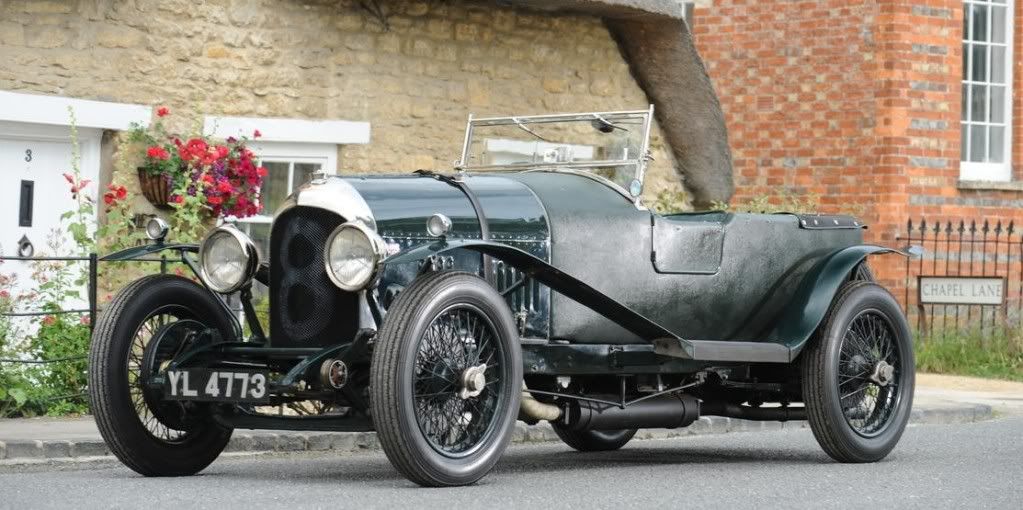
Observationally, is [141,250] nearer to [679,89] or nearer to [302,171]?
[302,171]

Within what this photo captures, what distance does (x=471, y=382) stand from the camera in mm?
6234

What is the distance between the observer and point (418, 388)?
6270 mm

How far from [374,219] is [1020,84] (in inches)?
459

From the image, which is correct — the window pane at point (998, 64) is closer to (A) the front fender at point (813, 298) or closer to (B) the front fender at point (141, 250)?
(A) the front fender at point (813, 298)

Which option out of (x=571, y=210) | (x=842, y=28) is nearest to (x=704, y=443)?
(x=571, y=210)

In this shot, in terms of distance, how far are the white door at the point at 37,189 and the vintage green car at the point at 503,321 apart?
11.4 ft

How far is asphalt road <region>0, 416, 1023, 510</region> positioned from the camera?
6008mm

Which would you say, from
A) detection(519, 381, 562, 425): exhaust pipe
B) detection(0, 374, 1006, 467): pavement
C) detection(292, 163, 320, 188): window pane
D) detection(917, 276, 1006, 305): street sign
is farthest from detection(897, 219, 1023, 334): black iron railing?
detection(519, 381, 562, 425): exhaust pipe

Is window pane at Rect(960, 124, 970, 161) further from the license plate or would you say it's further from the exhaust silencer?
the license plate

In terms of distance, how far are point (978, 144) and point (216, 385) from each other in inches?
474

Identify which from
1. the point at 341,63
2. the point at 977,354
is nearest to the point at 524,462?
the point at 341,63

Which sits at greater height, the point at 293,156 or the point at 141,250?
the point at 293,156

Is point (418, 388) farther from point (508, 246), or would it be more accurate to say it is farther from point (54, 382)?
point (54, 382)

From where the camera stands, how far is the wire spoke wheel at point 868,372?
7.78 metres
